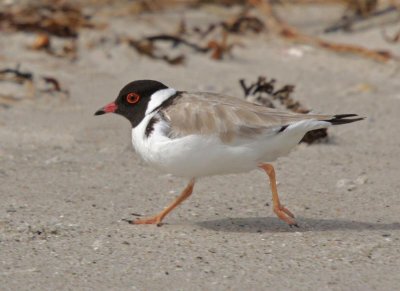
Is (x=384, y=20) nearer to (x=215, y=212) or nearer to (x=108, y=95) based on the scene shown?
(x=108, y=95)

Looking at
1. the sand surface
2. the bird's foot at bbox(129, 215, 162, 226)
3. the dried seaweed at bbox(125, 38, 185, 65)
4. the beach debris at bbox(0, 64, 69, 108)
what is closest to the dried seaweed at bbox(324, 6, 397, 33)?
the sand surface

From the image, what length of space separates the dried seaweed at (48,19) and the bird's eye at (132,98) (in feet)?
13.2

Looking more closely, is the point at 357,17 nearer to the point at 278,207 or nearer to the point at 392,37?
the point at 392,37

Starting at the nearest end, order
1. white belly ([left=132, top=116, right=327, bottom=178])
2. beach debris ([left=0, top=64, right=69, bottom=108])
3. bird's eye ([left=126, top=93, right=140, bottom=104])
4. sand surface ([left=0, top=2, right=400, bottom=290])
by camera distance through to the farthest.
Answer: sand surface ([left=0, top=2, right=400, bottom=290]) < white belly ([left=132, top=116, right=327, bottom=178]) < bird's eye ([left=126, top=93, right=140, bottom=104]) < beach debris ([left=0, top=64, right=69, bottom=108])

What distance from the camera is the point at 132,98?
4.99 metres

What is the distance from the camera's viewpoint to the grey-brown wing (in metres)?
4.56

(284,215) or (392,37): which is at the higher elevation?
(392,37)

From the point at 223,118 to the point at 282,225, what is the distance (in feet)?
2.28

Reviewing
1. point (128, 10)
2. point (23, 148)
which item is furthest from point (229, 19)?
point (23, 148)

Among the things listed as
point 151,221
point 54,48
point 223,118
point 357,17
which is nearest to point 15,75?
point 54,48

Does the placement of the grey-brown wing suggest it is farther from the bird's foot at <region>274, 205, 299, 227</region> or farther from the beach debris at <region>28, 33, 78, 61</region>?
the beach debris at <region>28, 33, 78, 61</region>

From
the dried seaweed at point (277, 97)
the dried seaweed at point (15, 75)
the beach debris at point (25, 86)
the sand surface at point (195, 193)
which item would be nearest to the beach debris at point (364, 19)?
the sand surface at point (195, 193)

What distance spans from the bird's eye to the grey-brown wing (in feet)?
0.92

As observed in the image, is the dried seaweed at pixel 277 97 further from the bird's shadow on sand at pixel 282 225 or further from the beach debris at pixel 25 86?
the beach debris at pixel 25 86
